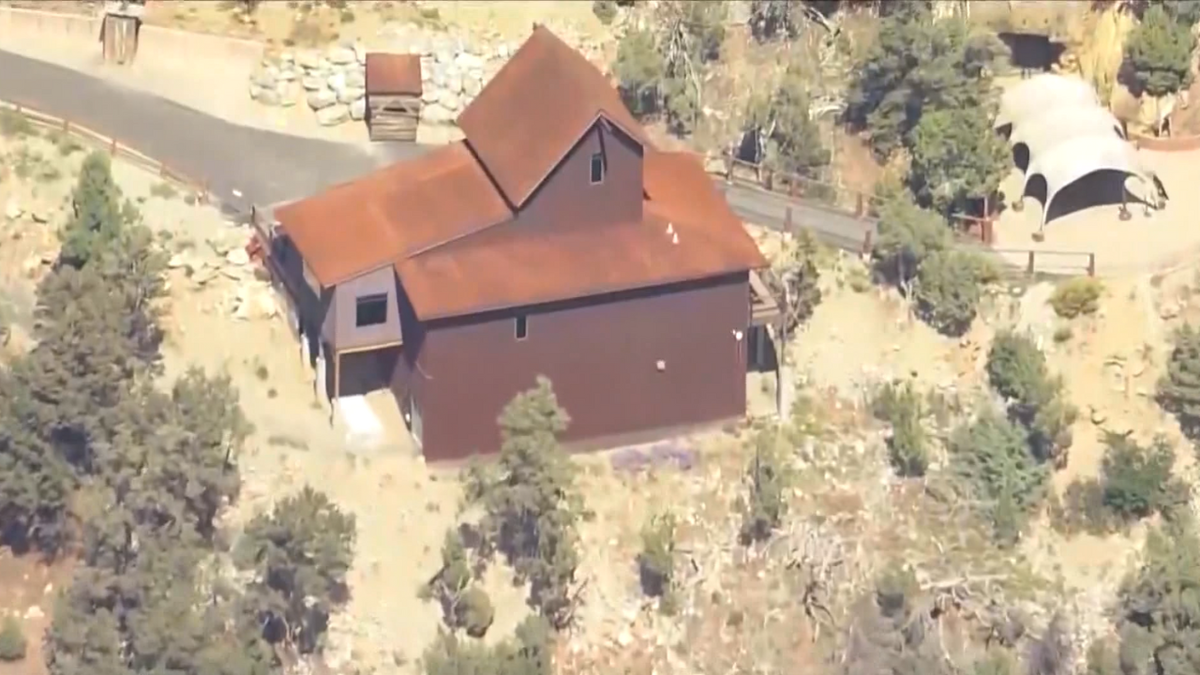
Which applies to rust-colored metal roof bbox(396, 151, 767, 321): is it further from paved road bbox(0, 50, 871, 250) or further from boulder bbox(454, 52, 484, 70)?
boulder bbox(454, 52, 484, 70)

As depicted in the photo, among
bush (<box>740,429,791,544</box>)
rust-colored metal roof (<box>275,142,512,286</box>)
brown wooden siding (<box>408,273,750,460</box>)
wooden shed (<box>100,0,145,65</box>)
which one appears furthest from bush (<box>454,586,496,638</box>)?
wooden shed (<box>100,0,145,65</box>)

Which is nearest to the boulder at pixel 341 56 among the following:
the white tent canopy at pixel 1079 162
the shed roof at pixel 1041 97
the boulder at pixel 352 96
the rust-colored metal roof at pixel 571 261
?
the boulder at pixel 352 96

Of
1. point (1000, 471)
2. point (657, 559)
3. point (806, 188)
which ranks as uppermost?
point (806, 188)

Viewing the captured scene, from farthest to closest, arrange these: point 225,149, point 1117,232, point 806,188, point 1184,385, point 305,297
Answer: point 806,188 < point 225,149 < point 1117,232 < point 305,297 < point 1184,385

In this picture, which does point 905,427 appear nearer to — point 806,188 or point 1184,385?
point 1184,385

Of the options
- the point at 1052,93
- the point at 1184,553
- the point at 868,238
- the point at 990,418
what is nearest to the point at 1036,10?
the point at 1052,93

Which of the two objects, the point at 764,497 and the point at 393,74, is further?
the point at 393,74

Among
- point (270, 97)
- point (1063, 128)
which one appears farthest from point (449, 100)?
point (1063, 128)
